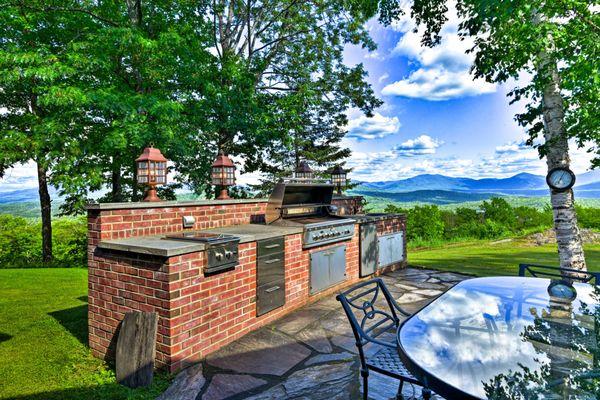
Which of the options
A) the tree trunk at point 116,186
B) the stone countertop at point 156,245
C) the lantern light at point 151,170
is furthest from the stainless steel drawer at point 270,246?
the tree trunk at point 116,186

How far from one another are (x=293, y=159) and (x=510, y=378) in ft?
48.7

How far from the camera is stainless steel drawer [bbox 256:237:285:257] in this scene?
3643 millimetres

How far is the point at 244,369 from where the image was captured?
2771 millimetres

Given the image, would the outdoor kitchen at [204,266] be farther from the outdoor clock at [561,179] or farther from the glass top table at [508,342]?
the outdoor clock at [561,179]

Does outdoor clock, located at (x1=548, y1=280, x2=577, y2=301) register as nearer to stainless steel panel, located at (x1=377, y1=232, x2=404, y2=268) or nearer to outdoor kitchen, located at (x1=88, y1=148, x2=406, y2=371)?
outdoor kitchen, located at (x1=88, y1=148, x2=406, y2=371)

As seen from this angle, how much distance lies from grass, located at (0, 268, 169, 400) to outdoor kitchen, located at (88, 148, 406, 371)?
249 mm

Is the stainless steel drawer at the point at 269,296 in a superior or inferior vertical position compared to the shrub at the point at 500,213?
inferior

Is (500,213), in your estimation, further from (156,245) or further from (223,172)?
(156,245)

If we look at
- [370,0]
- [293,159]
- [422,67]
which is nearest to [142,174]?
[370,0]

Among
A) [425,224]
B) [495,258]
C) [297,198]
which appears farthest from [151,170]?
[425,224]

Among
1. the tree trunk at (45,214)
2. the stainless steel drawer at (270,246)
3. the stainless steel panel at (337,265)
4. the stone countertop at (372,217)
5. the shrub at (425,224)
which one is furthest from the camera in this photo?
the shrub at (425,224)

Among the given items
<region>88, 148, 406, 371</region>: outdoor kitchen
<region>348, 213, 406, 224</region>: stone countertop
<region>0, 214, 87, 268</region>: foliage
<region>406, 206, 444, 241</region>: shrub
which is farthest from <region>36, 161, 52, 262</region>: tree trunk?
<region>406, 206, 444, 241</region>: shrub

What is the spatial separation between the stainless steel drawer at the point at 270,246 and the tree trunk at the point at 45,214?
964 centimetres

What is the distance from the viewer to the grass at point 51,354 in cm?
252
